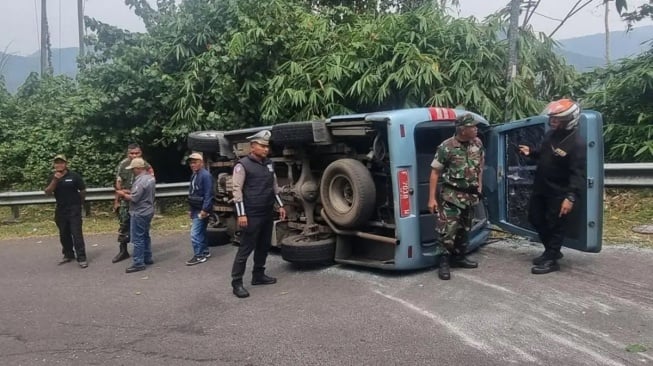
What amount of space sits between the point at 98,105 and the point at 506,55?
7738mm

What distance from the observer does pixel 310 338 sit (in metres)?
4.27

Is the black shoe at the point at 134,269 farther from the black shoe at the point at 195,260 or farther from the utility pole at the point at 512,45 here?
the utility pole at the point at 512,45

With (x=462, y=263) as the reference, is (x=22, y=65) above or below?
above

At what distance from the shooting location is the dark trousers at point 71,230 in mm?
7398

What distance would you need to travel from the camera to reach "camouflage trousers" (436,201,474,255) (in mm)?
5562

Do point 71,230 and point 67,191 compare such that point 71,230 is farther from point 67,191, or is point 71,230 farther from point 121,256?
point 121,256

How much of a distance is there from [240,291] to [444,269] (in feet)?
6.54

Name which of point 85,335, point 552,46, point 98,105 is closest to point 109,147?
point 98,105

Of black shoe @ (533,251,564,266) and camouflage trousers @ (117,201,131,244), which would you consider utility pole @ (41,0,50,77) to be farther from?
black shoe @ (533,251,564,266)

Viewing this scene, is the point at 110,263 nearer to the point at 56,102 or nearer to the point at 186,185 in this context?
the point at 186,185

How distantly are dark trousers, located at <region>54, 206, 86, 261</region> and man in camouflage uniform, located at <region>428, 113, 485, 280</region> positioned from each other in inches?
181

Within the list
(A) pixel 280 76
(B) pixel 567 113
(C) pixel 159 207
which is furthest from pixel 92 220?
(B) pixel 567 113

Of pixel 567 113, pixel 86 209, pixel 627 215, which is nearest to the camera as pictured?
pixel 567 113

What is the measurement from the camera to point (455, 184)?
558cm
